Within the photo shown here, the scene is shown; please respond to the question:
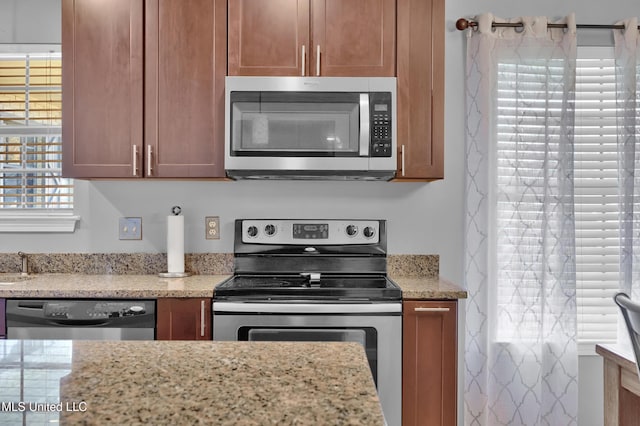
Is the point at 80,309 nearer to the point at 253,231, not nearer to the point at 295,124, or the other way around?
the point at 253,231

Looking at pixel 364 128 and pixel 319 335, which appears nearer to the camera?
pixel 319 335

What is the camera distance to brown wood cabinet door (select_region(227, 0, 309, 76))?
2154 mm

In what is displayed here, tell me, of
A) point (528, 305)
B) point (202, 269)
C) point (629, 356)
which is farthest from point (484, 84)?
point (202, 269)

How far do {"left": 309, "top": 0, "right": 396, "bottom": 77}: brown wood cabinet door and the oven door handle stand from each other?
42.7 inches

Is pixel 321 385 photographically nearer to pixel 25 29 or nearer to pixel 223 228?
pixel 223 228

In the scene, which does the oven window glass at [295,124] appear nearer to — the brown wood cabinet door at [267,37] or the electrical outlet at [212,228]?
the brown wood cabinet door at [267,37]

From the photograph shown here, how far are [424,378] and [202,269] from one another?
51.0 inches

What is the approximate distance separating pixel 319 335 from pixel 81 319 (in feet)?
3.34

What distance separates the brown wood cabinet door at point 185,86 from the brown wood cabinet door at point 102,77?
0.19 feet

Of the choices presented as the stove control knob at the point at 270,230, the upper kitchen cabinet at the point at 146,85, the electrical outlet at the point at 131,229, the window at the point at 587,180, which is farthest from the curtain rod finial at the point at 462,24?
the electrical outlet at the point at 131,229

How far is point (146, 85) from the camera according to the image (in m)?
2.18

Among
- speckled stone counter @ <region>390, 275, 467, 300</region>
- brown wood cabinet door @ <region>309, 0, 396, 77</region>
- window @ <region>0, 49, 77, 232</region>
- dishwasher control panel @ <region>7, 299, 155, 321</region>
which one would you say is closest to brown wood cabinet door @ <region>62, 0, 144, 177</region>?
window @ <region>0, 49, 77, 232</region>

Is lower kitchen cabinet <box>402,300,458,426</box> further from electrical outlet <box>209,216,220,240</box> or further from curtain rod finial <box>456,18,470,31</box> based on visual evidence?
curtain rod finial <box>456,18,470,31</box>

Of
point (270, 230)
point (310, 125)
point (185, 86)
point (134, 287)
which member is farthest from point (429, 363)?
point (185, 86)
